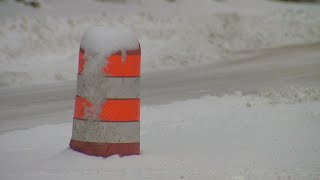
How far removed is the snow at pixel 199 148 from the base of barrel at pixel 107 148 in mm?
87

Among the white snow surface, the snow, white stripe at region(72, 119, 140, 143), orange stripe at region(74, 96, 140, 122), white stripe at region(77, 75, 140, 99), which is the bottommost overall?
the white snow surface

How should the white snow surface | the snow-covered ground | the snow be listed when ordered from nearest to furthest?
the snow < the snow-covered ground < the white snow surface

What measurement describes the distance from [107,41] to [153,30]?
15.7 meters

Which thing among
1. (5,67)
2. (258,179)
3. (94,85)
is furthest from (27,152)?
(5,67)

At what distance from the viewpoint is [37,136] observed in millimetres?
9797

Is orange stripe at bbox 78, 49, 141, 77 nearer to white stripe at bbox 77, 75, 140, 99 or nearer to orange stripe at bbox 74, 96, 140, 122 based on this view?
white stripe at bbox 77, 75, 140, 99

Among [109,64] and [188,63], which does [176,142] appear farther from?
[188,63]

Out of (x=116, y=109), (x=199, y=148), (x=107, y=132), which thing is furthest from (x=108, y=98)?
(x=199, y=148)

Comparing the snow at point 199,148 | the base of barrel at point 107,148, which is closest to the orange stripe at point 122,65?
the base of barrel at point 107,148

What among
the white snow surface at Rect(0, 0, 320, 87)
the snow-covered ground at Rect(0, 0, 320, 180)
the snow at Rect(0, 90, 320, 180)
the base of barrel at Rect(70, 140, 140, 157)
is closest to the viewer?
the snow at Rect(0, 90, 320, 180)

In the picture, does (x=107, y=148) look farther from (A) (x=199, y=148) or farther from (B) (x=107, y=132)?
(A) (x=199, y=148)

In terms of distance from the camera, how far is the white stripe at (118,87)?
7.74m

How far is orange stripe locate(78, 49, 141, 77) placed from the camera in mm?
7742

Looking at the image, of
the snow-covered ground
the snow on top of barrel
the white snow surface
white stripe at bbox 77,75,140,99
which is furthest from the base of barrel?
the white snow surface
